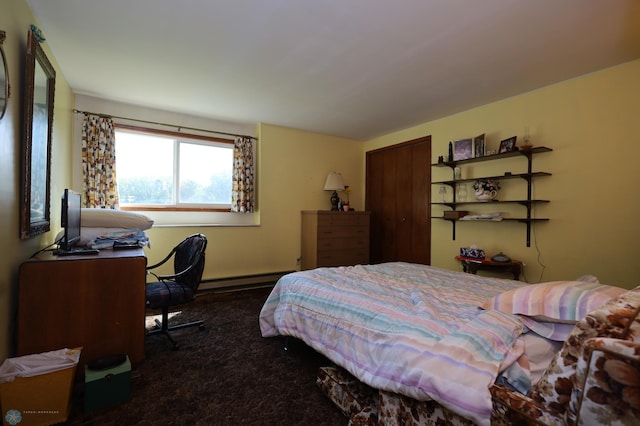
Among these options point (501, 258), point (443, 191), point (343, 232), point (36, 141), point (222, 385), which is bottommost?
point (222, 385)

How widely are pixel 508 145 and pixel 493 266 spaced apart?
1.36 metres

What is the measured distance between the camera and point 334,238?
4.48 m

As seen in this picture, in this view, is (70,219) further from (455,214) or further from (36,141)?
(455,214)

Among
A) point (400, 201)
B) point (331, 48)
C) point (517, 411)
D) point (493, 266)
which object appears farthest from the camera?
point (400, 201)

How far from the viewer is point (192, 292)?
2564 millimetres

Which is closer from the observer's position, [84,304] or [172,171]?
[84,304]

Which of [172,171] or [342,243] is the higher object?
[172,171]

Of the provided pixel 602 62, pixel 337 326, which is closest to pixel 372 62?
pixel 602 62

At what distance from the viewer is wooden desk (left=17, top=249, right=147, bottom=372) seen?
172 cm

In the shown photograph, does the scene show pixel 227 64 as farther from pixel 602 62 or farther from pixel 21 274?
pixel 602 62

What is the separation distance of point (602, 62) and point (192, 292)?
164 inches

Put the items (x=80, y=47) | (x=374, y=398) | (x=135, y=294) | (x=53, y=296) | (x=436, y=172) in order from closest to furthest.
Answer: (x=374, y=398) → (x=53, y=296) → (x=135, y=294) → (x=80, y=47) → (x=436, y=172)

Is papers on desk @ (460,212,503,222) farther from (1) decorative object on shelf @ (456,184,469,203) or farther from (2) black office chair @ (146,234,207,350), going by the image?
(2) black office chair @ (146,234,207,350)

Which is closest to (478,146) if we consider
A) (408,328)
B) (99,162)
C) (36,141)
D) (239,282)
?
(408,328)
